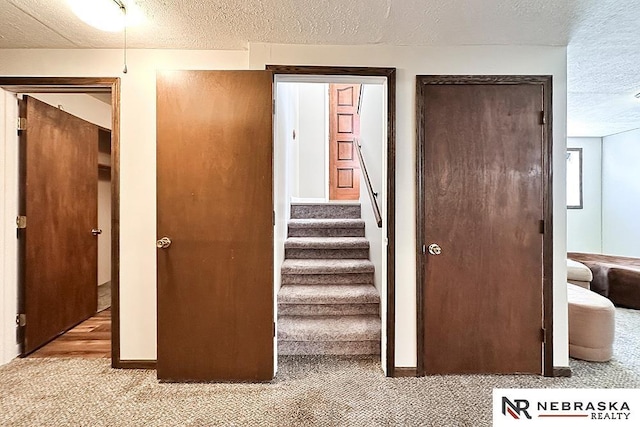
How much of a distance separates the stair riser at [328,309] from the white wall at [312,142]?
2.59 meters

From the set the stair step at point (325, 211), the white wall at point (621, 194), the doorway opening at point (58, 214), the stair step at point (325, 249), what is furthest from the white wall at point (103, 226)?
the white wall at point (621, 194)

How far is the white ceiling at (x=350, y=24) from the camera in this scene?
5.73 ft

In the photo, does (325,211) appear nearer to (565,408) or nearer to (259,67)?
(259,67)

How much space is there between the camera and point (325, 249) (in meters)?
3.27

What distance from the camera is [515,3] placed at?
1.73 m

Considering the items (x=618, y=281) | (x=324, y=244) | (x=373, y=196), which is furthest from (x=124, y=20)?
(x=618, y=281)

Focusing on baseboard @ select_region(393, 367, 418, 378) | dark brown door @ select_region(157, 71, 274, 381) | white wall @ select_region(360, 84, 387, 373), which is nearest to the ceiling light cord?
dark brown door @ select_region(157, 71, 274, 381)

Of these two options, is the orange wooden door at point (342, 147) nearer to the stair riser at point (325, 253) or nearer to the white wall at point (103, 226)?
the stair riser at point (325, 253)

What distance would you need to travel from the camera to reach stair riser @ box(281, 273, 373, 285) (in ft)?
9.77

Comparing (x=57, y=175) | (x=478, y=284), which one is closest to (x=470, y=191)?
(x=478, y=284)

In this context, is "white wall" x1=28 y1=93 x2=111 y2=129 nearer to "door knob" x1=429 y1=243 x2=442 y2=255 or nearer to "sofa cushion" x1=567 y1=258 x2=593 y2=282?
"door knob" x1=429 y1=243 x2=442 y2=255

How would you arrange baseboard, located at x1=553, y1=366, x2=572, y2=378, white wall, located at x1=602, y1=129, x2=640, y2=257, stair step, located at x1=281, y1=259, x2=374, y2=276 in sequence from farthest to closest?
white wall, located at x1=602, y1=129, x2=640, y2=257
stair step, located at x1=281, y1=259, x2=374, y2=276
baseboard, located at x1=553, y1=366, x2=572, y2=378

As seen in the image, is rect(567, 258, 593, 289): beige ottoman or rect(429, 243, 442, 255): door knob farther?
rect(567, 258, 593, 289): beige ottoman

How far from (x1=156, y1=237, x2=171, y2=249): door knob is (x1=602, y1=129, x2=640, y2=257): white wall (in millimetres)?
5964
